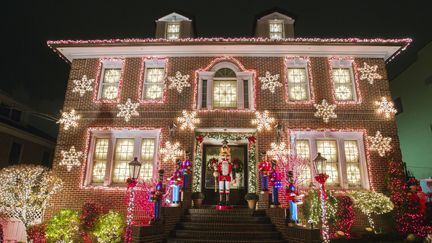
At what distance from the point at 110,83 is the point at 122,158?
12.5ft

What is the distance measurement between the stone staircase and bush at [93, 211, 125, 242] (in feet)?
8.45

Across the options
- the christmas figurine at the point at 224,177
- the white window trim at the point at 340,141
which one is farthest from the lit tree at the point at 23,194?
the white window trim at the point at 340,141

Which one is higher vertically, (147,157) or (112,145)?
(112,145)

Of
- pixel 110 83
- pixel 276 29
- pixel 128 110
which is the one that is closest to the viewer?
pixel 128 110

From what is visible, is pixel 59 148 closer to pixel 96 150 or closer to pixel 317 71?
pixel 96 150

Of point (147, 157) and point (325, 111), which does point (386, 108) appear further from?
point (147, 157)

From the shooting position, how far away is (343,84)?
521 inches

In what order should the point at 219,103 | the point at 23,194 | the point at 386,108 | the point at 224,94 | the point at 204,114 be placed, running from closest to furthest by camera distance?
the point at 23,194 < the point at 386,108 < the point at 204,114 < the point at 219,103 < the point at 224,94

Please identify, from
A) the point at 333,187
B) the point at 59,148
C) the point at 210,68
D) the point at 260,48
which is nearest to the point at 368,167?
the point at 333,187

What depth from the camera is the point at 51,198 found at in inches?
469

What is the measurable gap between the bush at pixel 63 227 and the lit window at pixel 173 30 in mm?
9626

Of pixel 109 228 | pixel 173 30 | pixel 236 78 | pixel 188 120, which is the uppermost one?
pixel 173 30

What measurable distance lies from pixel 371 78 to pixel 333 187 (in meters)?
5.50

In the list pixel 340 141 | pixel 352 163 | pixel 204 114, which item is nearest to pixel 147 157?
pixel 204 114
